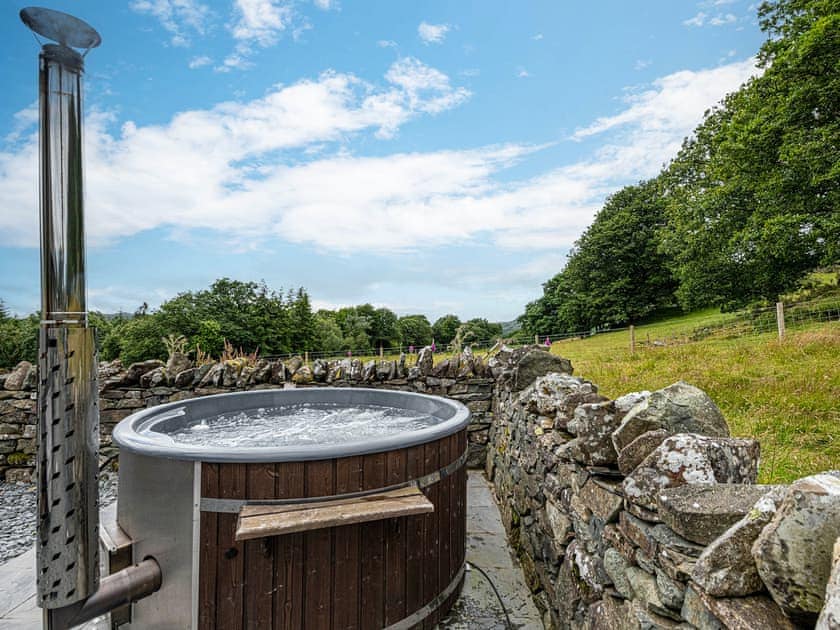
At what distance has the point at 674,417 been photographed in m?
1.60

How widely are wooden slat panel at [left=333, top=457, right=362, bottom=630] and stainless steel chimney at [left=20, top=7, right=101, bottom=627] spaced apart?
1.02 metres

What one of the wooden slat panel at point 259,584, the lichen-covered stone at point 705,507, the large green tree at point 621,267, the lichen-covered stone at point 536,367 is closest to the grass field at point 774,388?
the lichen-covered stone at point 536,367

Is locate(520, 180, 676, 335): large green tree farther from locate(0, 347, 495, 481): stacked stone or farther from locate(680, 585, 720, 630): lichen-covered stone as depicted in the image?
locate(680, 585, 720, 630): lichen-covered stone

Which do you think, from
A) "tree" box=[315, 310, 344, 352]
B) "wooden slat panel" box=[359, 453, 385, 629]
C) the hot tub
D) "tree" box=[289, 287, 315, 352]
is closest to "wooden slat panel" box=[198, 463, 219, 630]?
the hot tub

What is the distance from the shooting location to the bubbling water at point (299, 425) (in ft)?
10.6

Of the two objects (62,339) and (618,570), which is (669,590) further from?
(62,339)

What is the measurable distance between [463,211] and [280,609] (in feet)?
23.4

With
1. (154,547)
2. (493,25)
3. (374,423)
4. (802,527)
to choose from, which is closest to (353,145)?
(493,25)

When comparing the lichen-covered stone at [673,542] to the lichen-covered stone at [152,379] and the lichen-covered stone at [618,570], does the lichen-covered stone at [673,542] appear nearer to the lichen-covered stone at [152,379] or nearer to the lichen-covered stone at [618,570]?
the lichen-covered stone at [618,570]

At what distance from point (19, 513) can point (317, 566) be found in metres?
4.16

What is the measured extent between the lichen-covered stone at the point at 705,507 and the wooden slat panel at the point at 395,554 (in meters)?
1.32

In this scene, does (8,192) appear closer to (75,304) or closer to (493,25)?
(75,304)

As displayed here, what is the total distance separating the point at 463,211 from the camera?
816cm

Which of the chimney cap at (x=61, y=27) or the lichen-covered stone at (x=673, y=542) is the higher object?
the chimney cap at (x=61, y=27)
